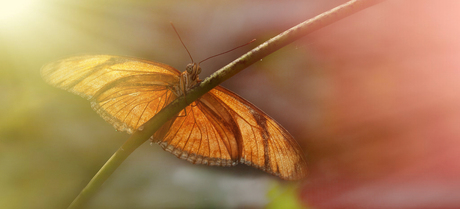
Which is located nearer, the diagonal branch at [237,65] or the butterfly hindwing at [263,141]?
the diagonal branch at [237,65]

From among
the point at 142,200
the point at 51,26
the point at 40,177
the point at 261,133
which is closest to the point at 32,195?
Answer: the point at 40,177

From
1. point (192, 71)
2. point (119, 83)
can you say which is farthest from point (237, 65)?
point (119, 83)

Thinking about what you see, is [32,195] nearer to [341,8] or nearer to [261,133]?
[261,133]

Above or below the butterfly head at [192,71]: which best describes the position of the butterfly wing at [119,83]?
below

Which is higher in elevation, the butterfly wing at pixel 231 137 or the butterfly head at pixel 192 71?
the butterfly head at pixel 192 71

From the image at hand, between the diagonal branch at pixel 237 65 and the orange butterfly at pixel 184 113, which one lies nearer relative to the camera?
the diagonal branch at pixel 237 65
